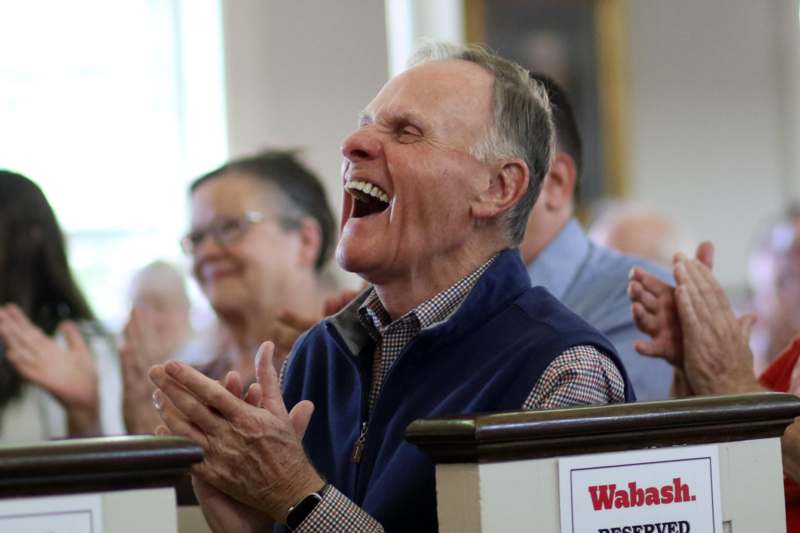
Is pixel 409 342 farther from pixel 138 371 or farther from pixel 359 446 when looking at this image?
pixel 138 371

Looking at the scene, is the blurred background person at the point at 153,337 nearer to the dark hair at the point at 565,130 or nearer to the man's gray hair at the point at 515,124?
the dark hair at the point at 565,130

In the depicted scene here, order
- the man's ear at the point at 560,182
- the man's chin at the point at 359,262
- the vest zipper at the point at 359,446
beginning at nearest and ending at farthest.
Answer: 1. the vest zipper at the point at 359,446
2. the man's chin at the point at 359,262
3. the man's ear at the point at 560,182

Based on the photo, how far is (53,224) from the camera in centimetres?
402

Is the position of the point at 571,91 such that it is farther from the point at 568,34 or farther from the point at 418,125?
the point at 418,125

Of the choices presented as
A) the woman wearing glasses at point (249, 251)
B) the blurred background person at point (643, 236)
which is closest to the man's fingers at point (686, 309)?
the woman wearing glasses at point (249, 251)

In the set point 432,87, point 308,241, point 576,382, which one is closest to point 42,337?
point 308,241

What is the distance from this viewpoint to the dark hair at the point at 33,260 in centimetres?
398

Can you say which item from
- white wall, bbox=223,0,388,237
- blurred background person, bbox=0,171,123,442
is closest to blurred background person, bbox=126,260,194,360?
white wall, bbox=223,0,388,237

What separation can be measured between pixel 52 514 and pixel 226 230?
2.43 m

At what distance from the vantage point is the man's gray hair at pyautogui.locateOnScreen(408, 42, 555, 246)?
2436 mm

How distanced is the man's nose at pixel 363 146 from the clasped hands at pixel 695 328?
71cm

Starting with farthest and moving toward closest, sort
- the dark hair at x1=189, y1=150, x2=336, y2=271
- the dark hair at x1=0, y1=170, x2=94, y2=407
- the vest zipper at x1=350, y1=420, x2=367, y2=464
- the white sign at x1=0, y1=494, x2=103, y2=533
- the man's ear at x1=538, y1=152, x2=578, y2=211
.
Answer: the dark hair at x1=189, y1=150, x2=336, y2=271
the dark hair at x1=0, y1=170, x2=94, y2=407
the man's ear at x1=538, y1=152, x2=578, y2=211
the vest zipper at x1=350, y1=420, x2=367, y2=464
the white sign at x1=0, y1=494, x2=103, y2=533

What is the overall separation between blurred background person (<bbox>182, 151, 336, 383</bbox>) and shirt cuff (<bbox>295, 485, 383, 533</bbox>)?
193 cm

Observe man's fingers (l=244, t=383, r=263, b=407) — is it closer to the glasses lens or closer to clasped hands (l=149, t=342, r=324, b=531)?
clasped hands (l=149, t=342, r=324, b=531)
